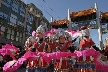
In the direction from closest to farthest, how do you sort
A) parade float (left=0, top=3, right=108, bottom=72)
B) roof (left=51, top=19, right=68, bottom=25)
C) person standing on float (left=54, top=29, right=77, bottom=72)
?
parade float (left=0, top=3, right=108, bottom=72)
person standing on float (left=54, top=29, right=77, bottom=72)
roof (left=51, top=19, right=68, bottom=25)

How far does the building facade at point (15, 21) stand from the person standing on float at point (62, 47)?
17243 mm

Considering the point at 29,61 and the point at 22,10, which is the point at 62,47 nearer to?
the point at 29,61

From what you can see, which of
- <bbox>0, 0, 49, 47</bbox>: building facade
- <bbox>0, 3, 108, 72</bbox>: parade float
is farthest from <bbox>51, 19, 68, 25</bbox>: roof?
<bbox>0, 3, 108, 72</bbox>: parade float

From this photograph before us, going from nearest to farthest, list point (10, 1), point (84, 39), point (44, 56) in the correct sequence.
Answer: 1. point (44, 56)
2. point (84, 39)
3. point (10, 1)

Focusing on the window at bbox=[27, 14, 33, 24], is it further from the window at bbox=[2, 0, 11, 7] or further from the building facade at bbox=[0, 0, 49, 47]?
the window at bbox=[2, 0, 11, 7]

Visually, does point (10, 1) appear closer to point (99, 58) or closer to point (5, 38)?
point (5, 38)

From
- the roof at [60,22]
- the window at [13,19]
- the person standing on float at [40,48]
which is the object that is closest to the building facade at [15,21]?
the window at [13,19]

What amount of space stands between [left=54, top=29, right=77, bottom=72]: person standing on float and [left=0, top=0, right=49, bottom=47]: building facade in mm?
17243

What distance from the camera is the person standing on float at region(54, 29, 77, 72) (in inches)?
181

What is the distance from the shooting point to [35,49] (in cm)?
490

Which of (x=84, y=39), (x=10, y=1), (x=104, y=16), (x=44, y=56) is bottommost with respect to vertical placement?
(x=44, y=56)

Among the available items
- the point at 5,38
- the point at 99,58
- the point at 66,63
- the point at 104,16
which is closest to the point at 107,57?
the point at 99,58

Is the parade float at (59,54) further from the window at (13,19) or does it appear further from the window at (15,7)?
the window at (15,7)

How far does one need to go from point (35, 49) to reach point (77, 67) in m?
1.27
